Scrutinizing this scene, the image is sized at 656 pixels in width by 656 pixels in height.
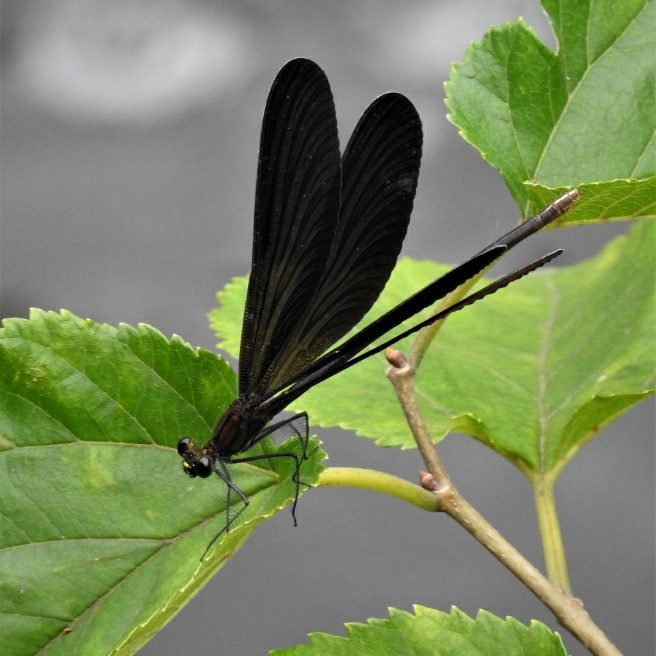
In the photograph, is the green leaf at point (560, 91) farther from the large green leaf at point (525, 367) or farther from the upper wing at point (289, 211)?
the large green leaf at point (525, 367)

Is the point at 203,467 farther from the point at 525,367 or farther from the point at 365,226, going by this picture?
the point at 525,367

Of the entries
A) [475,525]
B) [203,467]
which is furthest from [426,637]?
[203,467]

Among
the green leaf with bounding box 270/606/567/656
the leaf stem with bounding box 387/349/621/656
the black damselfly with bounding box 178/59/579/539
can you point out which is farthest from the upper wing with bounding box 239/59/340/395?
the green leaf with bounding box 270/606/567/656

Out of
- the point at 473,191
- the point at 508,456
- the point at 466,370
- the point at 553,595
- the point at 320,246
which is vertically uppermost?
the point at 473,191

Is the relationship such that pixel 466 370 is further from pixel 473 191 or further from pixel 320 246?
pixel 473 191

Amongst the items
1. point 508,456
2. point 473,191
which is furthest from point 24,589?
point 473,191
